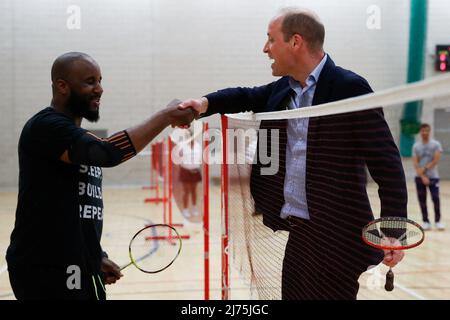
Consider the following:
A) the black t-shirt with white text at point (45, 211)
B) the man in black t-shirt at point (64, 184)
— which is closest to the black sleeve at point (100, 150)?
the man in black t-shirt at point (64, 184)

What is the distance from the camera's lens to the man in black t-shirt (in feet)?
7.08

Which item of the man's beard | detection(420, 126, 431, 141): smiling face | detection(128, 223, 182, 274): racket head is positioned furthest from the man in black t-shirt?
detection(420, 126, 431, 141): smiling face

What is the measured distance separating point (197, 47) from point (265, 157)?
1170cm

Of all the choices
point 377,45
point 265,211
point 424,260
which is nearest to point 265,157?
point 265,211

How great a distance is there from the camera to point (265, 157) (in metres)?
3.04

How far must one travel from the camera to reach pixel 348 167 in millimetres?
2354

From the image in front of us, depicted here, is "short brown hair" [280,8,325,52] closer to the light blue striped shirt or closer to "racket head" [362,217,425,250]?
the light blue striped shirt

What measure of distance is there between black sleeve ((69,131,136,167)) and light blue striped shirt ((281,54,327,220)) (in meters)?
0.83

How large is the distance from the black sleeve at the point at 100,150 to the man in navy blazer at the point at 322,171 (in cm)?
44

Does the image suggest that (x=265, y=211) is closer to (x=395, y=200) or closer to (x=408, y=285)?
(x=395, y=200)

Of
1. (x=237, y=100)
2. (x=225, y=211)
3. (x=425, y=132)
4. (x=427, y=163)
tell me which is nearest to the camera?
(x=237, y=100)

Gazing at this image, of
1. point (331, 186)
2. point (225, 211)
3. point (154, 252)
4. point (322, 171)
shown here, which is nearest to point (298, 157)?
point (322, 171)

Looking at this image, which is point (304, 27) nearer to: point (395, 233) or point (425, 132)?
point (395, 233)

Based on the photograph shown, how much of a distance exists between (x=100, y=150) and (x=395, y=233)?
1170 millimetres
